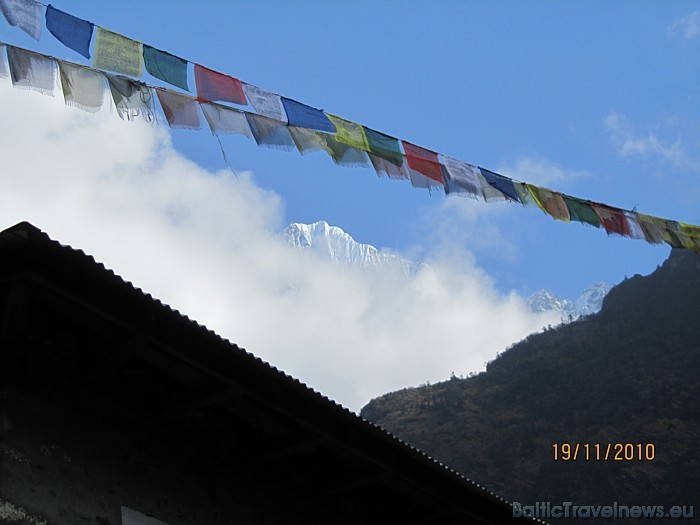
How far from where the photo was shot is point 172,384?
6.58 m

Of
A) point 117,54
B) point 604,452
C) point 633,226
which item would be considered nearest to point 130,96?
point 117,54

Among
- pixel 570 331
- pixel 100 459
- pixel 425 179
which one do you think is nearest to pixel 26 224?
pixel 100 459

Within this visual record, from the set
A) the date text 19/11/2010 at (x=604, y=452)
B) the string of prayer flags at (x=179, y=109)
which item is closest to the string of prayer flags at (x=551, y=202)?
the string of prayer flags at (x=179, y=109)

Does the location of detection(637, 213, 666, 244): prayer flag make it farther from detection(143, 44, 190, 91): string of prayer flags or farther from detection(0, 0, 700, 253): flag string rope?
detection(143, 44, 190, 91): string of prayer flags

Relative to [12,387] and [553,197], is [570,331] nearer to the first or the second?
[553,197]

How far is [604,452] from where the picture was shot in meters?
41.2

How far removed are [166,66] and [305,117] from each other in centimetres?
156

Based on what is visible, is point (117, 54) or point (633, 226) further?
point (633, 226)

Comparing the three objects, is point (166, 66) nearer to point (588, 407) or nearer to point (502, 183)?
point (502, 183)

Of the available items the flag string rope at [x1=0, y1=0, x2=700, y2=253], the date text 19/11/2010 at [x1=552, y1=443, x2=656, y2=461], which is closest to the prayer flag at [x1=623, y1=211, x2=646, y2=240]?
the flag string rope at [x1=0, y1=0, x2=700, y2=253]

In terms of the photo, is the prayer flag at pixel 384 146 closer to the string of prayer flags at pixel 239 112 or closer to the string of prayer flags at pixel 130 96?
the string of prayer flags at pixel 239 112

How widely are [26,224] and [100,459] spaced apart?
6.29ft

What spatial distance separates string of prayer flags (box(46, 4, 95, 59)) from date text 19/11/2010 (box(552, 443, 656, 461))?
38.0 metres

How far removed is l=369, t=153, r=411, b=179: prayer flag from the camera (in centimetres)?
901
